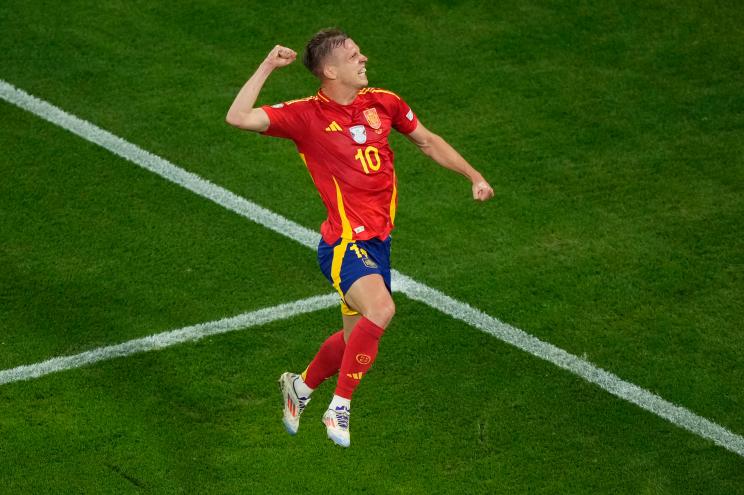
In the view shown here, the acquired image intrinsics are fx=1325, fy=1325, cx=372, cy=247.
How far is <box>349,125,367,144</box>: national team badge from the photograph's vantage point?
7250 mm

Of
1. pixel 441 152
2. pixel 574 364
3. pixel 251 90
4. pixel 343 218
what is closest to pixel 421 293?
pixel 574 364

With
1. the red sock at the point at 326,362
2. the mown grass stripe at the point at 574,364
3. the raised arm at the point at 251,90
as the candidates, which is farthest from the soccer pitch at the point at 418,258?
the raised arm at the point at 251,90

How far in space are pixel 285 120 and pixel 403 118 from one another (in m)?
0.78

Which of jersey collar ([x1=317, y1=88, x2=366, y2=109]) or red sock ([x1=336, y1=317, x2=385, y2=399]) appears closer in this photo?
red sock ([x1=336, y1=317, x2=385, y2=399])

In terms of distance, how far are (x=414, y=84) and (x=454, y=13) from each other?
1.26 m

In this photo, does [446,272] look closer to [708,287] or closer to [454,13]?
[708,287]

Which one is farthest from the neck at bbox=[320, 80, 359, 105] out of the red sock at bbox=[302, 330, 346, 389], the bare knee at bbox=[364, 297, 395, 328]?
the red sock at bbox=[302, 330, 346, 389]

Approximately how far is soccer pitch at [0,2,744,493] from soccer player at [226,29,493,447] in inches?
23.5

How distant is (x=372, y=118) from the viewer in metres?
7.36

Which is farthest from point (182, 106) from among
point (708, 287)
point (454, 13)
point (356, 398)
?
point (708, 287)

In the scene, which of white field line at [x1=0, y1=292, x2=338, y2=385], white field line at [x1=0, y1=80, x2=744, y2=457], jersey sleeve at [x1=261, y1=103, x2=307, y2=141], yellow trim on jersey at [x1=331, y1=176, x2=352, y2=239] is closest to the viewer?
jersey sleeve at [x1=261, y1=103, x2=307, y2=141]

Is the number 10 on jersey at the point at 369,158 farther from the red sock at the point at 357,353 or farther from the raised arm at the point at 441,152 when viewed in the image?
the red sock at the point at 357,353

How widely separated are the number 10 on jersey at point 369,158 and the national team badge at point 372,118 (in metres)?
0.13

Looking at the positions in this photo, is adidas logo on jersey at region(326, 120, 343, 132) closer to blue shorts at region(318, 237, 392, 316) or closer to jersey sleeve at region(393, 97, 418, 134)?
jersey sleeve at region(393, 97, 418, 134)
